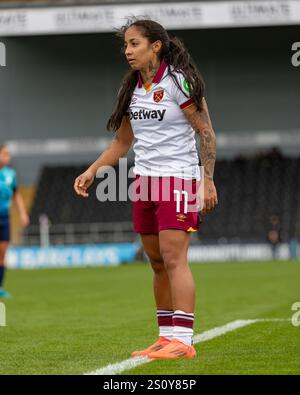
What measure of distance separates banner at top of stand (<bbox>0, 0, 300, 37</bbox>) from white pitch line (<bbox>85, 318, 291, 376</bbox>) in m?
19.7

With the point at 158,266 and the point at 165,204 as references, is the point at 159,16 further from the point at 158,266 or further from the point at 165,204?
the point at 165,204

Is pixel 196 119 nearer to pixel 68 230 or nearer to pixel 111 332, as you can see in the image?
pixel 111 332

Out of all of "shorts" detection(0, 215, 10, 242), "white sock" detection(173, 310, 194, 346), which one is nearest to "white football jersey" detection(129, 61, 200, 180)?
"white sock" detection(173, 310, 194, 346)

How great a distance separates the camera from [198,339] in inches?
329

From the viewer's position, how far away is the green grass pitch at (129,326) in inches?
259

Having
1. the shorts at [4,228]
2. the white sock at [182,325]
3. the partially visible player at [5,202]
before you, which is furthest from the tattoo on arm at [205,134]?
the shorts at [4,228]

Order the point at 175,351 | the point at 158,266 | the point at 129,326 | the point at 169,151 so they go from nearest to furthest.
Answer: the point at 175,351
the point at 169,151
the point at 158,266
the point at 129,326

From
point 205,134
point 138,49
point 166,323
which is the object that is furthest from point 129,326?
point 138,49

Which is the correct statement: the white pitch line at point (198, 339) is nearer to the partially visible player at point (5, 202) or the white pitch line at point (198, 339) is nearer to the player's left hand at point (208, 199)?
the player's left hand at point (208, 199)

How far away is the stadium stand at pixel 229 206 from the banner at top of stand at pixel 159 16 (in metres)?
6.39

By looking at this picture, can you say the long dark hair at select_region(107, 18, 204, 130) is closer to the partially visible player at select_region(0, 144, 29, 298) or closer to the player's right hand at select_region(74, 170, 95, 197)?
the player's right hand at select_region(74, 170, 95, 197)

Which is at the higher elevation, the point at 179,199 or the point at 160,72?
the point at 160,72

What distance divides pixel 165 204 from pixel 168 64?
97 centimetres

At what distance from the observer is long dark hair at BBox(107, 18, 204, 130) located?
695 cm
